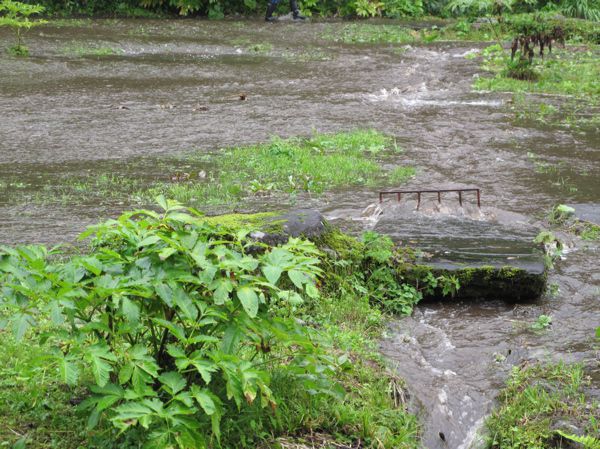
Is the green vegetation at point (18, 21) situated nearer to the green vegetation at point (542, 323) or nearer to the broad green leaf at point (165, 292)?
the green vegetation at point (542, 323)

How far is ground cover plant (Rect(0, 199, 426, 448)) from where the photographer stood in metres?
3.62

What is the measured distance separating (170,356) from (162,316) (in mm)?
350

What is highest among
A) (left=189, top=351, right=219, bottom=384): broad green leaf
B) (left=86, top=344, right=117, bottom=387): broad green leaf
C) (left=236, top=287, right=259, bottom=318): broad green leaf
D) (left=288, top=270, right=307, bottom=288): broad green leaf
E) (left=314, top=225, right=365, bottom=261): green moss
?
(left=288, top=270, right=307, bottom=288): broad green leaf

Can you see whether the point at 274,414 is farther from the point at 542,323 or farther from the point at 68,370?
the point at 542,323

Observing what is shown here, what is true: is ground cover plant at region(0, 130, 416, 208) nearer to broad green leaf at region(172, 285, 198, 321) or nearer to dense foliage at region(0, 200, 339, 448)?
dense foliage at region(0, 200, 339, 448)

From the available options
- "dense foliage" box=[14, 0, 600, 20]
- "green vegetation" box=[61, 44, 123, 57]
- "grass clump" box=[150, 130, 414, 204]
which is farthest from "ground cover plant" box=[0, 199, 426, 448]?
"dense foliage" box=[14, 0, 600, 20]

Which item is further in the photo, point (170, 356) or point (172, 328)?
point (170, 356)

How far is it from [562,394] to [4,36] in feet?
62.4

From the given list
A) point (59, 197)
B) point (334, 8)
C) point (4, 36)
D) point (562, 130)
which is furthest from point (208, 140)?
point (334, 8)

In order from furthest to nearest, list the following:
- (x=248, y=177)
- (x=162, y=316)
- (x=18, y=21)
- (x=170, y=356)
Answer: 1. (x=18, y=21)
2. (x=248, y=177)
3. (x=170, y=356)
4. (x=162, y=316)

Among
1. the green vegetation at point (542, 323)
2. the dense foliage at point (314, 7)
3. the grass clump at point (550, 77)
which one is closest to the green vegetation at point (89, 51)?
the dense foliage at point (314, 7)

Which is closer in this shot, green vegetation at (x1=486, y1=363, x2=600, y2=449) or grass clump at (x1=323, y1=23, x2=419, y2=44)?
green vegetation at (x1=486, y1=363, x2=600, y2=449)

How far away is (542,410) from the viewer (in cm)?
475

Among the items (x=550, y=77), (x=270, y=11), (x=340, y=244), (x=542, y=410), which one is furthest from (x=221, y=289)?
(x=270, y=11)
